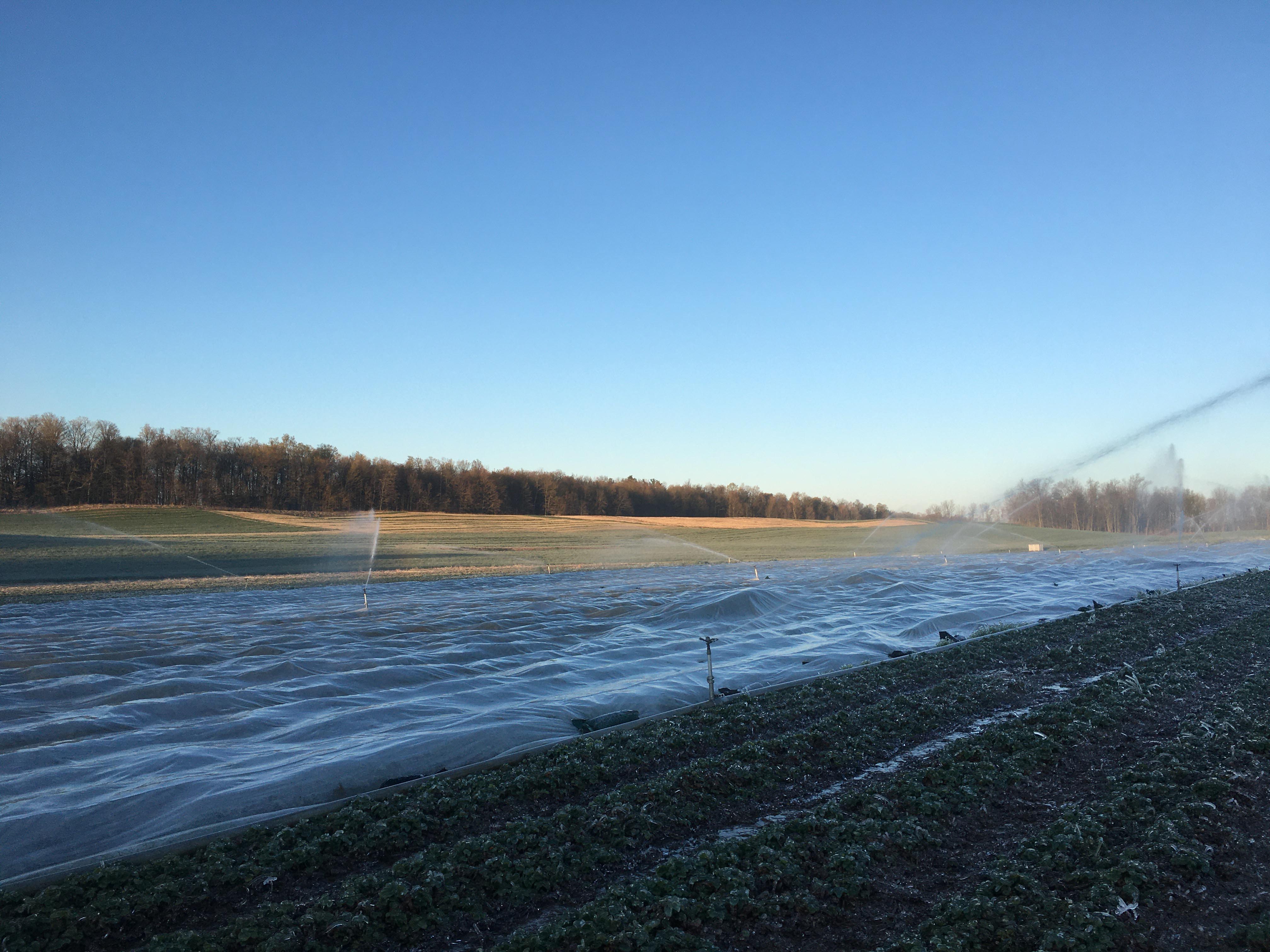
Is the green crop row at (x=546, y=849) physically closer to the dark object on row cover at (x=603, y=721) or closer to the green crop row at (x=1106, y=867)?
the dark object on row cover at (x=603, y=721)

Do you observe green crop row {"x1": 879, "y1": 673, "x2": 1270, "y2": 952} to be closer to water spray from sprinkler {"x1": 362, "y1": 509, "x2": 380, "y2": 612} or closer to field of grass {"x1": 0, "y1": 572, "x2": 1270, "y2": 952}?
field of grass {"x1": 0, "y1": 572, "x2": 1270, "y2": 952}

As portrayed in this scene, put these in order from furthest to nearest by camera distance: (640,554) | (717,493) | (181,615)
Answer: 1. (717,493)
2. (640,554)
3. (181,615)

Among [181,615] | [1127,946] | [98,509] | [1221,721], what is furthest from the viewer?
[98,509]

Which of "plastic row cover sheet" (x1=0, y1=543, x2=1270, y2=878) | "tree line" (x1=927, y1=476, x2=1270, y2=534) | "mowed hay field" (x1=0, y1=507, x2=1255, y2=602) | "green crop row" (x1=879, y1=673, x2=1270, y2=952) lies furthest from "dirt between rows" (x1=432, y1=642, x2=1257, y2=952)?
"tree line" (x1=927, y1=476, x2=1270, y2=534)

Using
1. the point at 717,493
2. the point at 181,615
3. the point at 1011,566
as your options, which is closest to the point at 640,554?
the point at 1011,566

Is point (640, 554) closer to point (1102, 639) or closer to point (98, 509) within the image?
point (1102, 639)

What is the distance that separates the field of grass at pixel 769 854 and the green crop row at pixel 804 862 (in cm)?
2

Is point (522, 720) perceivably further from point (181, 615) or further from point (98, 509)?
point (98, 509)

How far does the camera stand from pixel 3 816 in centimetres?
776

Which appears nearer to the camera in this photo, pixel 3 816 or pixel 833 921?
pixel 833 921

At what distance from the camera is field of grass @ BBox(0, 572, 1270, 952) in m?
5.60

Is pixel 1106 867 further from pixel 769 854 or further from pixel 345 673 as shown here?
pixel 345 673

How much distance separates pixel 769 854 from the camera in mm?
6680

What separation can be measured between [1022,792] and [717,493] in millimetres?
126655
